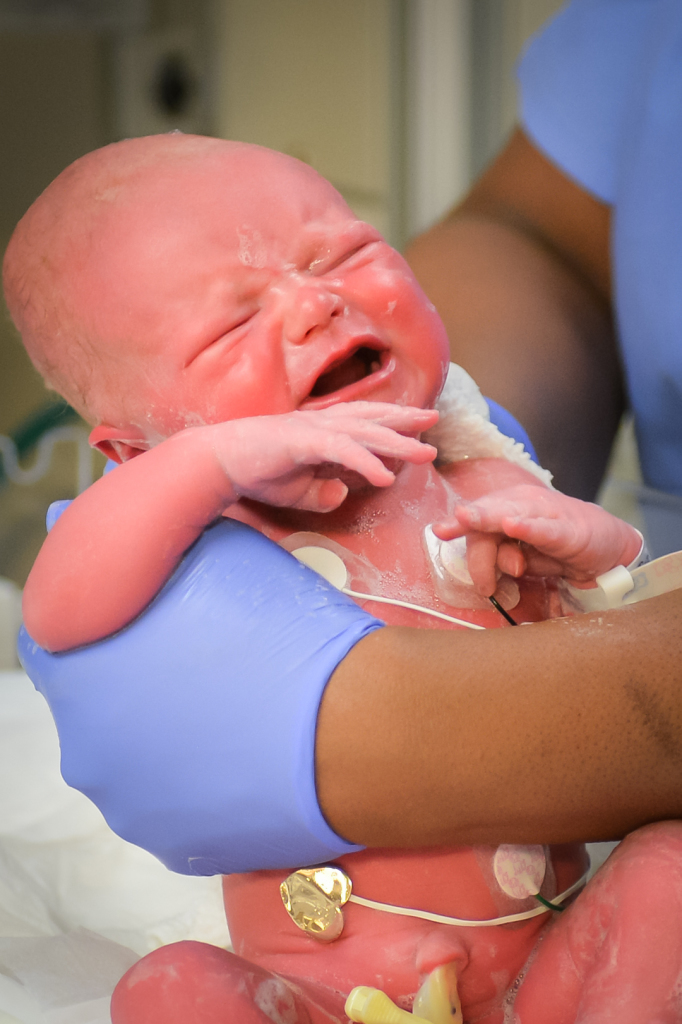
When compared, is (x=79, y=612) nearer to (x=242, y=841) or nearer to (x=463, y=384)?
(x=242, y=841)

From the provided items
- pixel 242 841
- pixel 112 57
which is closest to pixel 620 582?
pixel 242 841

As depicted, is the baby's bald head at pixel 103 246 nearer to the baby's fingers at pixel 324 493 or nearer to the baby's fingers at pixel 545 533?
the baby's fingers at pixel 324 493

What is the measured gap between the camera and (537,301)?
959mm

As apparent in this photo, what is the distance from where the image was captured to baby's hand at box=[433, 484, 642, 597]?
52 cm

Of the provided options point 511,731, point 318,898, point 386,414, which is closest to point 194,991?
point 318,898

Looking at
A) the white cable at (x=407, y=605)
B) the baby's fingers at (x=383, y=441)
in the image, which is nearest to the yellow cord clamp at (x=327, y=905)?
the white cable at (x=407, y=605)

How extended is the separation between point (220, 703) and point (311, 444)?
0.14m

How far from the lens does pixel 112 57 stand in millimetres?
966

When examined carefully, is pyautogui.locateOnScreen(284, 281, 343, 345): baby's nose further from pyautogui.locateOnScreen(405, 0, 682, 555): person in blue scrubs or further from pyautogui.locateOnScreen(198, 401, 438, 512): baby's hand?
pyautogui.locateOnScreen(405, 0, 682, 555): person in blue scrubs

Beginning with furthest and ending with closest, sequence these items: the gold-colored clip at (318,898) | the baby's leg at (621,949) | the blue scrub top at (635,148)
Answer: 1. the blue scrub top at (635,148)
2. the gold-colored clip at (318,898)
3. the baby's leg at (621,949)

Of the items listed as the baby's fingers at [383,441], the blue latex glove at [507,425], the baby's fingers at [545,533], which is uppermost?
the baby's fingers at [383,441]

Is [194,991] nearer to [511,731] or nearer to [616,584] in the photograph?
[511,731]

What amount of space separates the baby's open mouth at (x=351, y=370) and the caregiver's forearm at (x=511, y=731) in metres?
0.19

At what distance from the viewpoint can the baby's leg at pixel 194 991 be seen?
1.48 feet
